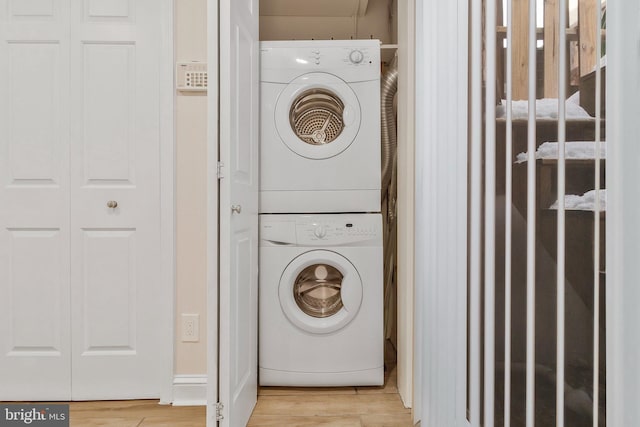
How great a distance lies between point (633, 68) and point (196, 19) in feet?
6.44

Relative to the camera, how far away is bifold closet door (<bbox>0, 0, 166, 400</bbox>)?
Result: 2.23 metres

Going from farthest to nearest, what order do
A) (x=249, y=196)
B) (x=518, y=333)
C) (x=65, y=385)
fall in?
(x=65, y=385) → (x=249, y=196) → (x=518, y=333)

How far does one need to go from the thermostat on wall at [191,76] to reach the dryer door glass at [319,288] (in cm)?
104

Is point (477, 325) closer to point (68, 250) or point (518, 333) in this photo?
point (518, 333)

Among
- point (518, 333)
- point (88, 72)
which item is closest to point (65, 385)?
point (88, 72)

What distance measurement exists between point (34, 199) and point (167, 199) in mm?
630

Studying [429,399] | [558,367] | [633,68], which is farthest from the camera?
[429,399]

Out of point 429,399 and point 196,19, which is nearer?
point 429,399

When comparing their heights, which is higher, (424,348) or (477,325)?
(477,325)

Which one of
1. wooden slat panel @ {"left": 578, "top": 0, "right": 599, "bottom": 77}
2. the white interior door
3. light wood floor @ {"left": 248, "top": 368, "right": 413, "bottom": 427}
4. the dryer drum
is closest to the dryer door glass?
the white interior door

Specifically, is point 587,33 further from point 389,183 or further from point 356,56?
point 389,183

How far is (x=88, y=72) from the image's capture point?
2238 millimetres

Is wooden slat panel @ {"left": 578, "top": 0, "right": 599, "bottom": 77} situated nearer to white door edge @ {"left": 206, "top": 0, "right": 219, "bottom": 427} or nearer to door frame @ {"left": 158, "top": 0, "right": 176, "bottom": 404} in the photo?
white door edge @ {"left": 206, "top": 0, "right": 219, "bottom": 427}

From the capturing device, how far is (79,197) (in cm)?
223
